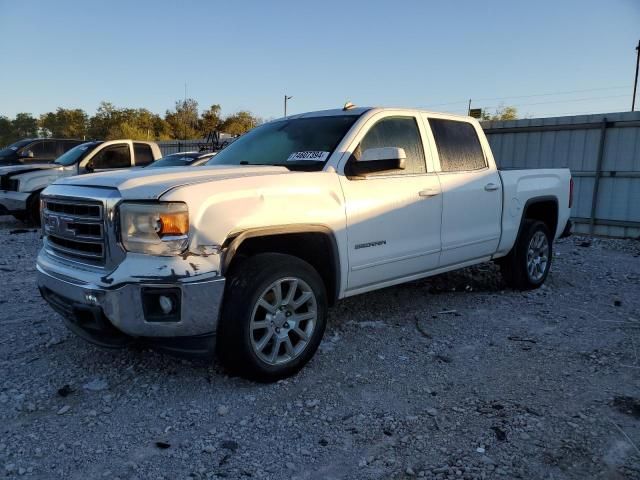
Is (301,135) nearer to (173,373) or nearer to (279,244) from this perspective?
(279,244)

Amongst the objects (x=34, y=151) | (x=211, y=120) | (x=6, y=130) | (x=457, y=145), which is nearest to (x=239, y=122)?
(x=211, y=120)

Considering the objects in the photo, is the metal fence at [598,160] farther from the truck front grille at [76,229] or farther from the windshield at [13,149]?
the windshield at [13,149]

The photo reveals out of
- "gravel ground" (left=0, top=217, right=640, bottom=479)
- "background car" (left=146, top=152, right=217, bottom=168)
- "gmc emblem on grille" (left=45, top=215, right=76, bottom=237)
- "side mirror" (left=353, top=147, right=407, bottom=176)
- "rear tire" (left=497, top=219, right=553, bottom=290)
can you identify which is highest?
"side mirror" (left=353, top=147, right=407, bottom=176)

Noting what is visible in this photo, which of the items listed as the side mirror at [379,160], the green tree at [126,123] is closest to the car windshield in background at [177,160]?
the side mirror at [379,160]

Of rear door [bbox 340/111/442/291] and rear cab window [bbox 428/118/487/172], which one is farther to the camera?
rear cab window [bbox 428/118/487/172]

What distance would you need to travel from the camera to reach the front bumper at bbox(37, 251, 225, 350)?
2877 mm

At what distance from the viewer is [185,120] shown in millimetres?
56625

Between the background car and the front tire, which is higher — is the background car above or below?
above

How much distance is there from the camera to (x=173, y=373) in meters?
3.53

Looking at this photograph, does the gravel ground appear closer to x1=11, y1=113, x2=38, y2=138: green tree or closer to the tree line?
the tree line

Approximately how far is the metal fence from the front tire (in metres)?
9.97

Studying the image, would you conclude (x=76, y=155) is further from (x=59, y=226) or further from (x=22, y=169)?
(x=59, y=226)

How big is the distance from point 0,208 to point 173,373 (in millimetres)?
8642

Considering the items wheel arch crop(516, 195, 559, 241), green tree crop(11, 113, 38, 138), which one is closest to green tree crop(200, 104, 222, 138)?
green tree crop(11, 113, 38, 138)
